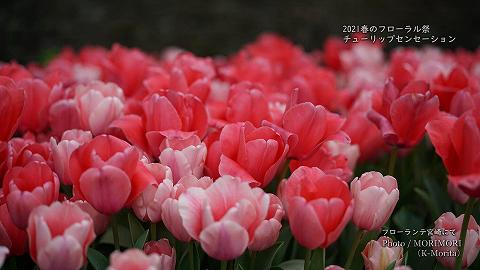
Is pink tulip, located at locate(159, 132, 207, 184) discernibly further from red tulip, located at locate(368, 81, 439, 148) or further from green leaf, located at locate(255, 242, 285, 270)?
red tulip, located at locate(368, 81, 439, 148)

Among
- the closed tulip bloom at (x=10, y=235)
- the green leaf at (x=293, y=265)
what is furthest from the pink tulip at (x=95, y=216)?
the green leaf at (x=293, y=265)

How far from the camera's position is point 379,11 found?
5492mm

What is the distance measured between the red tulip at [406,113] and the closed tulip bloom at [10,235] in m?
0.72

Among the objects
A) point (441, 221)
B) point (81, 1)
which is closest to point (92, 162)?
point (441, 221)

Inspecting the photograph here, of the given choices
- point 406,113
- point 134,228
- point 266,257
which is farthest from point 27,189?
point 406,113

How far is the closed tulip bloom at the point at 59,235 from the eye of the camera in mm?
896

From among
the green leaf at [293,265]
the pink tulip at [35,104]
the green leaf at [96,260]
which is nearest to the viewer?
the green leaf at [96,260]

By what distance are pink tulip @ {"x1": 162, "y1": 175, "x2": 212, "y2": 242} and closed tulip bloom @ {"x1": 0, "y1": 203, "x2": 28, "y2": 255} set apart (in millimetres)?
253

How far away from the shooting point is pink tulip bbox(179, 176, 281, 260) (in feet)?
3.04

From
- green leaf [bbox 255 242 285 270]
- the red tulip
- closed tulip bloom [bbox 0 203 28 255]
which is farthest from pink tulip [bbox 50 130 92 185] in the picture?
the red tulip

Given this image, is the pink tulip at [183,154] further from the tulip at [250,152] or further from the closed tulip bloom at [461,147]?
the closed tulip bloom at [461,147]

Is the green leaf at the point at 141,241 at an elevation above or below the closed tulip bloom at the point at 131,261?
below

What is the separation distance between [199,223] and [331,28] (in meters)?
4.85

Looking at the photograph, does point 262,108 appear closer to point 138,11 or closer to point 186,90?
point 186,90
